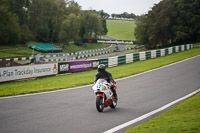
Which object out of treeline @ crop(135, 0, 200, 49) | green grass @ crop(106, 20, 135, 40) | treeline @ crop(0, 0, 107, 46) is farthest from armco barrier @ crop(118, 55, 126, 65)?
green grass @ crop(106, 20, 135, 40)

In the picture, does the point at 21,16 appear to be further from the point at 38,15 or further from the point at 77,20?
the point at 77,20

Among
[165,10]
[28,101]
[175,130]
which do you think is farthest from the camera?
[165,10]

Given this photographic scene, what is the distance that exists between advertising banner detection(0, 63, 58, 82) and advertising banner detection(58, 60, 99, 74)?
806 mm

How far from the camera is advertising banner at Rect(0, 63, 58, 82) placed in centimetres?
2077

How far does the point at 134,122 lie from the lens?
884 cm

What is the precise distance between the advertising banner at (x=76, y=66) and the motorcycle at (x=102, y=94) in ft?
51.9

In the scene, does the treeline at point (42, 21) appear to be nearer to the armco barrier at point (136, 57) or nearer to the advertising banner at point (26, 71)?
the armco barrier at point (136, 57)

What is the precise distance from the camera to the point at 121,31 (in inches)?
6447

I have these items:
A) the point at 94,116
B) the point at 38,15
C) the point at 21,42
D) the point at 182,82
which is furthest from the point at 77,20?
the point at 94,116

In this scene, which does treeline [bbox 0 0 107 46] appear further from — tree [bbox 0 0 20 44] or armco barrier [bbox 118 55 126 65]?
armco barrier [bbox 118 55 126 65]

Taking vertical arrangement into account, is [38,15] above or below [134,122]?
above

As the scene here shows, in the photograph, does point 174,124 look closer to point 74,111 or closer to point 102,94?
point 102,94

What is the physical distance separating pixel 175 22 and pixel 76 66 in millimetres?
46596

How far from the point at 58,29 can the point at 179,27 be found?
37625mm
